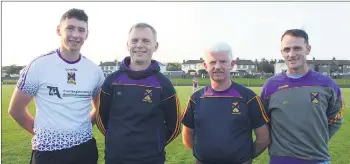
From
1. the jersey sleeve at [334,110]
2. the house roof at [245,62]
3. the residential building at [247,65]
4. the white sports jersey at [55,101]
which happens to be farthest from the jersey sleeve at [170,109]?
the house roof at [245,62]

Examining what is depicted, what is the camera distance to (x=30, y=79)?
3.62 m

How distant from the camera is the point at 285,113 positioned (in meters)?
3.85

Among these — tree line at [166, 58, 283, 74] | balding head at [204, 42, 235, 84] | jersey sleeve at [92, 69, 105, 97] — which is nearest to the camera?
balding head at [204, 42, 235, 84]

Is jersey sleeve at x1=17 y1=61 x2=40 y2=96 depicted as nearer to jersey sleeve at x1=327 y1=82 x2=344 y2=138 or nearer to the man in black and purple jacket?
the man in black and purple jacket

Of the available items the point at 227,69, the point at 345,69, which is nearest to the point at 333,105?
the point at 227,69

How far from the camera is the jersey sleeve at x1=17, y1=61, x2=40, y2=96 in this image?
11.9 feet

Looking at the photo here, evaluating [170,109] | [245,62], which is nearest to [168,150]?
[170,109]

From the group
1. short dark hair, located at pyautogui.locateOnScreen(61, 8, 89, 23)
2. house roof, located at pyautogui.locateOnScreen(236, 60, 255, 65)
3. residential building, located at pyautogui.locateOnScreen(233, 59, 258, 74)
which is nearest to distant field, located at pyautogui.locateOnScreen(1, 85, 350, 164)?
short dark hair, located at pyautogui.locateOnScreen(61, 8, 89, 23)

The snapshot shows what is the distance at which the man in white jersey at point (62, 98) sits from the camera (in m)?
3.64

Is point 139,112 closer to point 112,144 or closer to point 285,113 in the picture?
point 112,144

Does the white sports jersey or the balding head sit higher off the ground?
the balding head

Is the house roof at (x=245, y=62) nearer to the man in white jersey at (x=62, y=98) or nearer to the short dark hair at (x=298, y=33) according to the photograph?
the short dark hair at (x=298, y=33)

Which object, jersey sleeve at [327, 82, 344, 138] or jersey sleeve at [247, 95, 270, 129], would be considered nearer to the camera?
jersey sleeve at [247, 95, 270, 129]

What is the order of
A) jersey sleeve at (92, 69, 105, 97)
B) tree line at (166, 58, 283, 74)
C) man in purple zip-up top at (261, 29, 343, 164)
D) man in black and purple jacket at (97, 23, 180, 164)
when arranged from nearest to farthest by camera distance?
man in black and purple jacket at (97, 23, 180, 164) < man in purple zip-up top at (261, 29, 343, 164) < jersey sleeve at (92, 69, 105, 97) < tree line at (166, 58, 283, 74)
